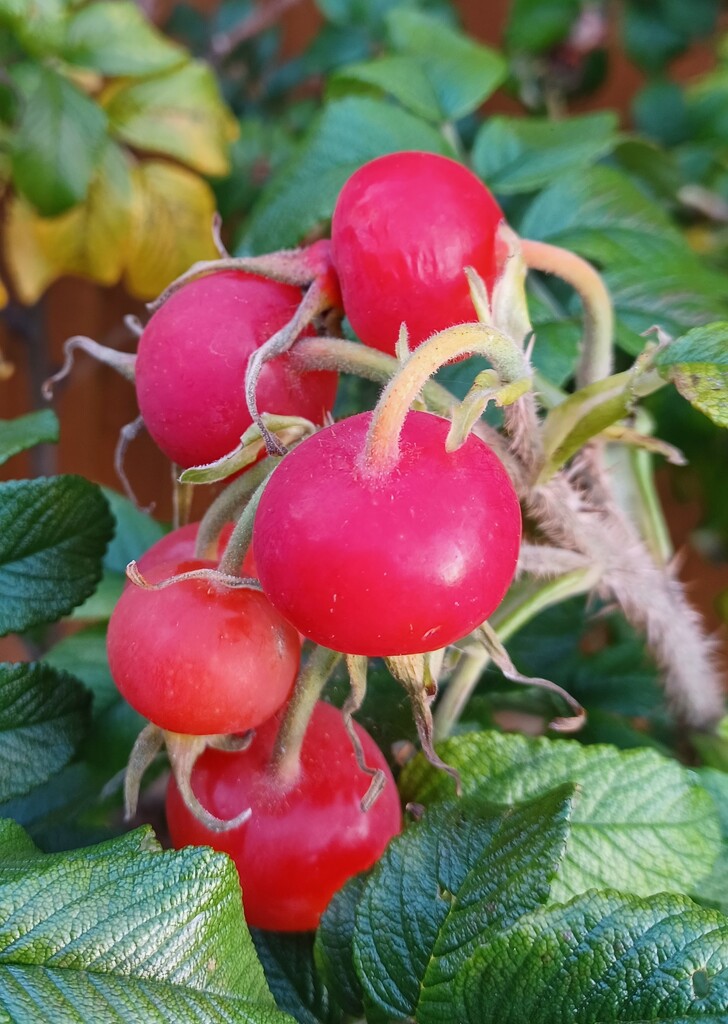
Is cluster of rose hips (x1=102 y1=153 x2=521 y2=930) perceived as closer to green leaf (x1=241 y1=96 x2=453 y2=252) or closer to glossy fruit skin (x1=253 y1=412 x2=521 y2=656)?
glossy fruit skin (x1=253 y1=412 x2=521 y2=656)

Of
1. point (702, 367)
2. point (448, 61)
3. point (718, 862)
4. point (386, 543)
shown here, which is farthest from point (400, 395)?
point (448, 61)

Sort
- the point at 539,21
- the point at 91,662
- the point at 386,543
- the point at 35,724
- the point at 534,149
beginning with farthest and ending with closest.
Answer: the point at 539,21 < the point at 534,149 < the point at 91,662 < the point at 35,724 < the point at 386,543

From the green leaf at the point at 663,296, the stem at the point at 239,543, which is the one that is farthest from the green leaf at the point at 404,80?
the stem at the point at 239,543

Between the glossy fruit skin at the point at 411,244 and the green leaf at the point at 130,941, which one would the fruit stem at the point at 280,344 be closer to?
the glossy fruit skin at the point at 411,244

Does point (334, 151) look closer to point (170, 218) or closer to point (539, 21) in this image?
point (170, 218)

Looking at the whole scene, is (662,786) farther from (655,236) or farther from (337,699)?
(655,236)

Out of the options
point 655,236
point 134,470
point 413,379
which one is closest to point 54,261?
point 134,470
